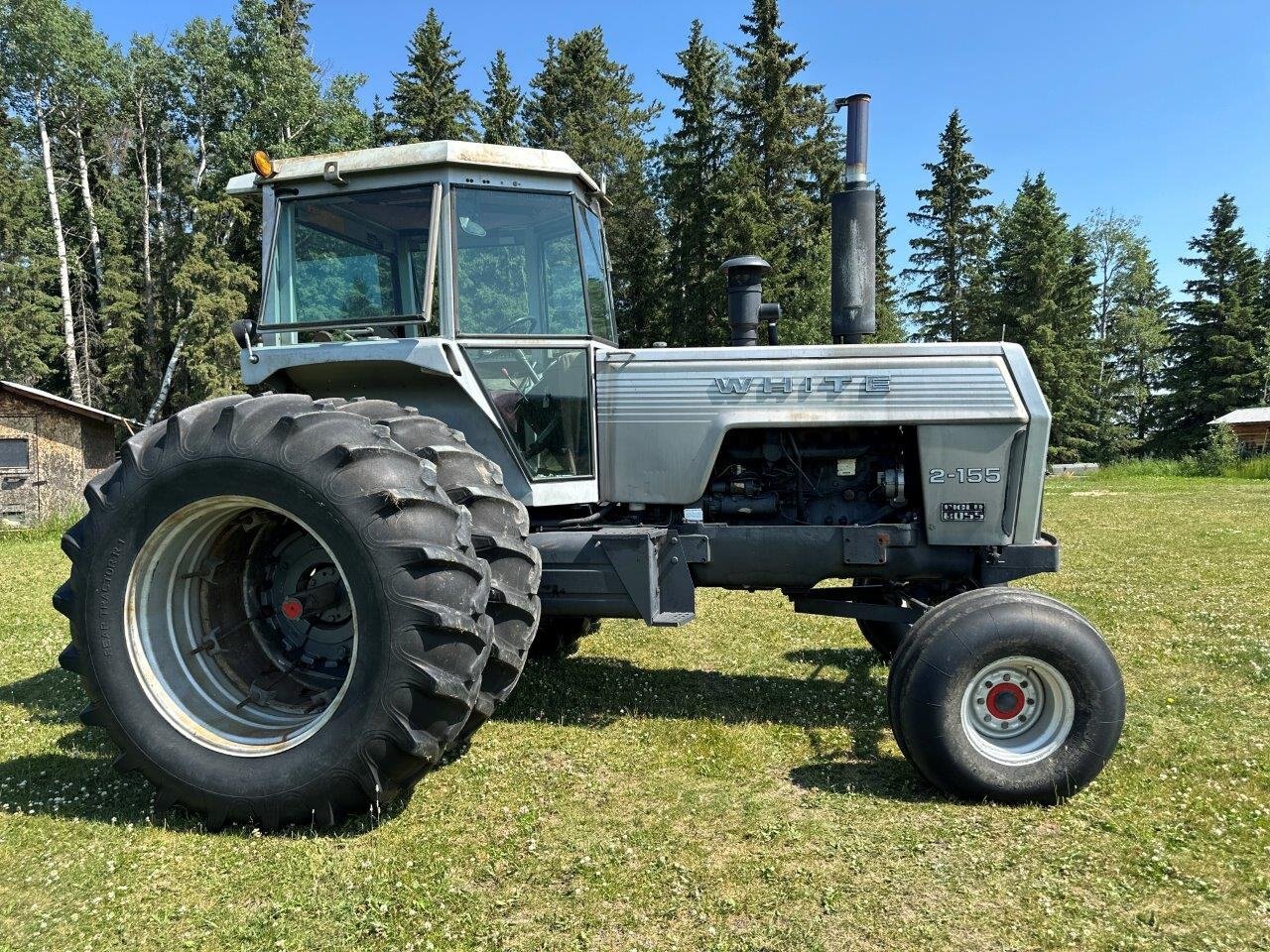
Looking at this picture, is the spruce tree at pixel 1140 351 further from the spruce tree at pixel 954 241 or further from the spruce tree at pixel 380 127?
the spruce tree at pixel 380 127

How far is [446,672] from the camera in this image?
10.1 ft

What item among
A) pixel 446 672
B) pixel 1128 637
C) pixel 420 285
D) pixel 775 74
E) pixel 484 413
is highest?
pixel 775 74

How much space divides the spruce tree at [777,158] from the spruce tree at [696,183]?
2.73ft

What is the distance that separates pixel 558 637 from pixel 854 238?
3161 mm

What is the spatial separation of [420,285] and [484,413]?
2.43 ft

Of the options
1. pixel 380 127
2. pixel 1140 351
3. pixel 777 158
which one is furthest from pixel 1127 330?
pixel 380 127

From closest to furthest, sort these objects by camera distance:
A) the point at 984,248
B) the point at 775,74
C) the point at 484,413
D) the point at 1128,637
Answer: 1. the point at 484,413
2. the point at 1128,637
3. the point at 775,74
4. the point at 984,248

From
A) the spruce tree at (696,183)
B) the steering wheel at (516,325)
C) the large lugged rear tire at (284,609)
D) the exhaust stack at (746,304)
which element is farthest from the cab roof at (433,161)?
the spruce tree at (696,183)

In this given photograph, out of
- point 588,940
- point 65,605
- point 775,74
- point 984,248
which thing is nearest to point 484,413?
point 65,605

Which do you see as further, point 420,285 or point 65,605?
point 420,285

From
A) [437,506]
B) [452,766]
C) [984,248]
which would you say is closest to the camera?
[437,506]

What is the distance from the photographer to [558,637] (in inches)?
220

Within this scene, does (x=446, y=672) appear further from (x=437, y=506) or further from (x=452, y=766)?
(x=452, y=766)

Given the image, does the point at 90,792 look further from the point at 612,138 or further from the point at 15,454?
the point at 612,138
